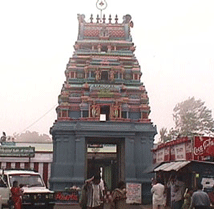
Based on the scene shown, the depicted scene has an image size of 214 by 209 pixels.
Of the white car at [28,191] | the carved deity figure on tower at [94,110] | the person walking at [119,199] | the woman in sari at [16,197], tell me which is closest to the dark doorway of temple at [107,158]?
the carved deity figure on tower at [94,110]

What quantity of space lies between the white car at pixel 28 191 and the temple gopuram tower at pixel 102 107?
299 inches

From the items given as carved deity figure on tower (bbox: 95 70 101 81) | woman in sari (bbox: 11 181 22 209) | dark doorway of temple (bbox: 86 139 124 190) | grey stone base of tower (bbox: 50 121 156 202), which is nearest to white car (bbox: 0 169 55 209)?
woman in sari (bbox: 11 181 22 209)

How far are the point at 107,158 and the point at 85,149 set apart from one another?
904 centimetres

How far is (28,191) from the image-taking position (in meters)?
14.4

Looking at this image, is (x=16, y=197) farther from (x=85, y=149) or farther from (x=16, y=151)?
(x=16, y=151)

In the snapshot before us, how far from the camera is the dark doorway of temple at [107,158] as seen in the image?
26.0 meters

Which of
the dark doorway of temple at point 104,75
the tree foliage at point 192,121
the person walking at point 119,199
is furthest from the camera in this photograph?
the tree foliage at point 192,121

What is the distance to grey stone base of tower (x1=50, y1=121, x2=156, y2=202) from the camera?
23234 mm

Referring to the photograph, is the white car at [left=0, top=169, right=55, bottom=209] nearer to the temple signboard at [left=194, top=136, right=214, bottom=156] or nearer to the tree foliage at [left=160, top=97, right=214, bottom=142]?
the temple signboard at [left=194, top=136, right=214, bottom=156]

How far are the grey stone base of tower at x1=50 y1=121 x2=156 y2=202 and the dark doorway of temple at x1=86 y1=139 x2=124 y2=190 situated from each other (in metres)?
1.16

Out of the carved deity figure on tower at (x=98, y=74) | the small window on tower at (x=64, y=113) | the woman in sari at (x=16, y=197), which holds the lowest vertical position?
the woman in sari at (x=16, y=197)

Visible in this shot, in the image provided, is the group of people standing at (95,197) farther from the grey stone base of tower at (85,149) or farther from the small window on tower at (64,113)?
the small window on tower at (64,113)

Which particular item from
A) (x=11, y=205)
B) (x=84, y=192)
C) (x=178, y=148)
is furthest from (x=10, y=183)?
(x=178, y=148)

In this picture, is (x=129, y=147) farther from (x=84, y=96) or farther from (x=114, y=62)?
(x=114, y=62)
